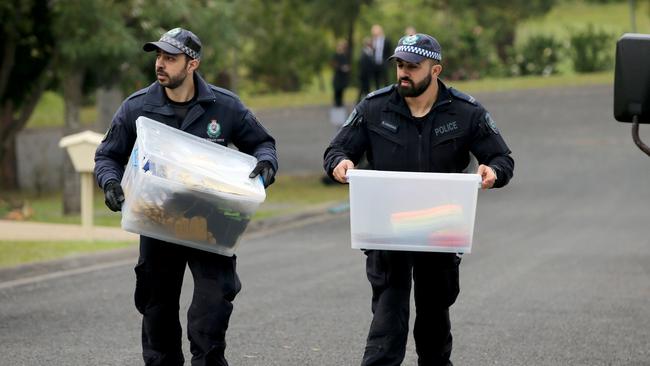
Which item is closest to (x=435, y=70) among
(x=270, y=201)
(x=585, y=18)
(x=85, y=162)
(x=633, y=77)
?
(x=633, y=77)

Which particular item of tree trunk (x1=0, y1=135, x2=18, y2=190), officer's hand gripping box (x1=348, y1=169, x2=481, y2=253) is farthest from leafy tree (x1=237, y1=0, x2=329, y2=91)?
officer's hand gripping box (x1=348, y1=169, x2=481, y2=253)

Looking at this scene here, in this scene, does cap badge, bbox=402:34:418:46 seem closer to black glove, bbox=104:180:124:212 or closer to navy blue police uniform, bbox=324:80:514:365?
navy blue police uniform, bbox=324:80:514:365

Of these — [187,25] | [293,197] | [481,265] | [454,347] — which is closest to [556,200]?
[293,197]

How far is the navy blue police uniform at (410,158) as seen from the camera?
7.18m

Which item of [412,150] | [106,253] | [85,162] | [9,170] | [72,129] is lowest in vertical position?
[9,170]

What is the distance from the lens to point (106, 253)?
48.2 ft

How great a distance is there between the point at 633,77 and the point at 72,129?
13497mm

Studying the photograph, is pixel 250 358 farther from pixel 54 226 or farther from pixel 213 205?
pixel 54 226

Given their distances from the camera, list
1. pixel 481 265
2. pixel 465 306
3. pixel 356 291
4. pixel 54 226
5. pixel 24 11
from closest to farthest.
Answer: pixel 465 306, pixel 356 291, pixel 481 265, pixel 54 226, pixel 24 11

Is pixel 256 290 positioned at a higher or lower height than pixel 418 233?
lower

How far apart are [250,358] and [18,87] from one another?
14.1m

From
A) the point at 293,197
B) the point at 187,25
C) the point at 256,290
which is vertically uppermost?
the point at 187,25

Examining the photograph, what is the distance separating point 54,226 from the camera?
17281 millimetres

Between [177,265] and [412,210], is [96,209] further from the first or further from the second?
[412,210]
